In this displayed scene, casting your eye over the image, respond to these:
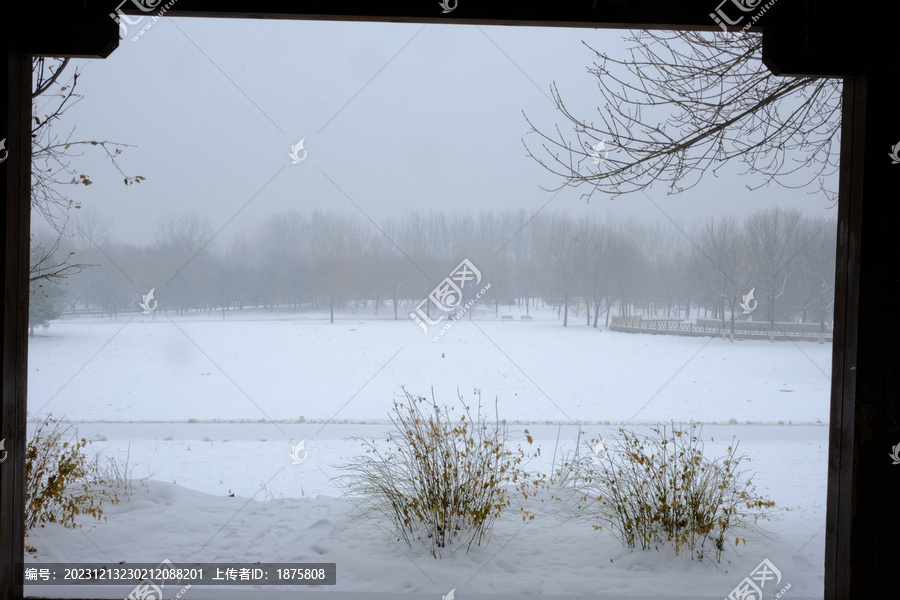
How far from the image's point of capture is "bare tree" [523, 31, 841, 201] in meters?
3.32

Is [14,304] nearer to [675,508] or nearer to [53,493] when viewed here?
[53,493]

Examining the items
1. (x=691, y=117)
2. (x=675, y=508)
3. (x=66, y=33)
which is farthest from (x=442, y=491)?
(x=691, y=117)

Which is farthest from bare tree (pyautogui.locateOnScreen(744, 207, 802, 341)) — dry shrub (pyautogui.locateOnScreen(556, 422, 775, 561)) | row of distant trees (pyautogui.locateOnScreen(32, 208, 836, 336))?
dry shrub (pyautogui.locateOnScreen(556, 422, 775, 561))

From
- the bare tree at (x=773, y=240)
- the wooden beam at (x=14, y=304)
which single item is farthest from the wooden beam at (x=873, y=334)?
the bare tree at (x=773, y=240)

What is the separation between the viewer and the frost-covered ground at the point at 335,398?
11.1 ft

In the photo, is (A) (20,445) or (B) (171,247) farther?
(B) (171,247)

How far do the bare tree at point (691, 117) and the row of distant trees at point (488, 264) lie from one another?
2.28m

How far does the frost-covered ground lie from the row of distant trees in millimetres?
320

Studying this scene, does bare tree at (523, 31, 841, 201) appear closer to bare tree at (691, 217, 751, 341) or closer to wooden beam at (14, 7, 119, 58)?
wooden beam at (14, 7, 119, 58)

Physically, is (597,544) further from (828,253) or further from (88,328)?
(88,328)

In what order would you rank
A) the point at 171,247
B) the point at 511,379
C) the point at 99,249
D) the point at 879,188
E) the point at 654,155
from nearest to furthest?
the point at 879,188 < the point at 654,155 < the point at 99,249 < the point at 171,247 < the point at 511,379

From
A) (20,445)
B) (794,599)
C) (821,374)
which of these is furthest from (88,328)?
(821,374)

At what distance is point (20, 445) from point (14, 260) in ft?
1.81

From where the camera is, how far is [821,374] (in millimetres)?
6891
